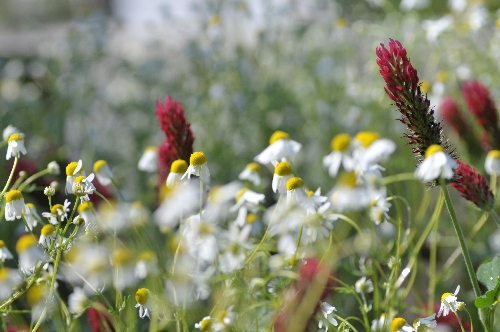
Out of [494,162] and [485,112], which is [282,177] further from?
[485,112]

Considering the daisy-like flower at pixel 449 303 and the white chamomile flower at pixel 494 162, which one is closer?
the daisy-like flower at pixel 449 303

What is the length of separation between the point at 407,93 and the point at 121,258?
0.42 metres

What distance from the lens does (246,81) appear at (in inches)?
94.3

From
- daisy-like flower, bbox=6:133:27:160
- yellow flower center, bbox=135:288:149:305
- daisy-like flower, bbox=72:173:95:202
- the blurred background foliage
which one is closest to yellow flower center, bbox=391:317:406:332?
yellow flower center, bbox=135:288:149:305

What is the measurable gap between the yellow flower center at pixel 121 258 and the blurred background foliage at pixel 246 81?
3.91ft

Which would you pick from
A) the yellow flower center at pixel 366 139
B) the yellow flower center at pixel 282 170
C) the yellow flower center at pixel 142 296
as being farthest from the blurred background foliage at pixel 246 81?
the yellow flower center at pixel 142 296

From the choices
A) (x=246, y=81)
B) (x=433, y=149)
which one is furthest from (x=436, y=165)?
(x=246, y=81)

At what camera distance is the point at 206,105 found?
2408 mm

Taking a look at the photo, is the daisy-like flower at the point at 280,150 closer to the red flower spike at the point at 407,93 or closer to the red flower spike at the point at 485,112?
the red flower spike at the point at 407,93

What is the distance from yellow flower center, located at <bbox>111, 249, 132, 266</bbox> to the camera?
82 centimetres

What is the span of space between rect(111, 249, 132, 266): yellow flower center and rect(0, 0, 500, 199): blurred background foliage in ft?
3.91

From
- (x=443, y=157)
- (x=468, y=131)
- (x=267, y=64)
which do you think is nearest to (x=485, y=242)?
(x=468, y=131)

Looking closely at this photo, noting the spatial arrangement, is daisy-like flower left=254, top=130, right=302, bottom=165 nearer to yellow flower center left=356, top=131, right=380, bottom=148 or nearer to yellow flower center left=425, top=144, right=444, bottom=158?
yellow flower center left=356, top=131, right=380, bottom=148

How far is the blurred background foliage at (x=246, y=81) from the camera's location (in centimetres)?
219
